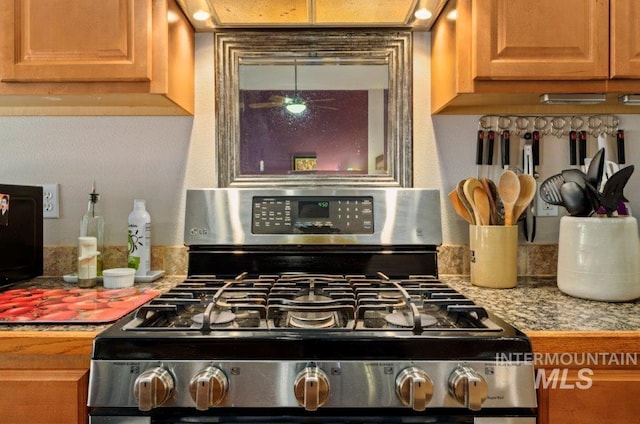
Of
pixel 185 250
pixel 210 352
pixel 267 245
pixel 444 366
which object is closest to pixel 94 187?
pixel 185 250

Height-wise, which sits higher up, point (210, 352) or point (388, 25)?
point (388, 25)

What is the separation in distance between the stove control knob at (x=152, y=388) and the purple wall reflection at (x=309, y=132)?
82cm

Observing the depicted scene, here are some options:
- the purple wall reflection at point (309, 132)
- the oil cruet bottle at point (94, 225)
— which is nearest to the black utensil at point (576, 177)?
the purple wall reflection at point (309, 132)

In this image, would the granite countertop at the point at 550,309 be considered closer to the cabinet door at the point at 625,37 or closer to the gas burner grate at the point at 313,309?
the gas burner grate at the point at 313,309

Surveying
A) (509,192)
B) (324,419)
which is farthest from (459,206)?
(324,419)

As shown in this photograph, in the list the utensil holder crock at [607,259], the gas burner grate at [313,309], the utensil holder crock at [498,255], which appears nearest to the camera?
the gas burner grate at [313,309]

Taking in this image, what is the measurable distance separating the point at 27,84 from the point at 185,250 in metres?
0.63

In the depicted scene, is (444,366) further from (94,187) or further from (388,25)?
(94,187)

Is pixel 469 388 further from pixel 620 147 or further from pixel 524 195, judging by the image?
pixel 620 147

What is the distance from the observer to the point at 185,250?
1.47 meters

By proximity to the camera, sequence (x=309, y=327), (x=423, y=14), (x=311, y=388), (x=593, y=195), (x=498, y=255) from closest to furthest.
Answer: (x=311, y=388)
(x=309, y=327)
(x=593, y=195)
(x=498, y=255)
(x=423, y=14)

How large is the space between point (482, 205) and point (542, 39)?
1.49 ft

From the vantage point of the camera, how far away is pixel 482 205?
4.24 ft

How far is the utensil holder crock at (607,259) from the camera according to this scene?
106 cm
